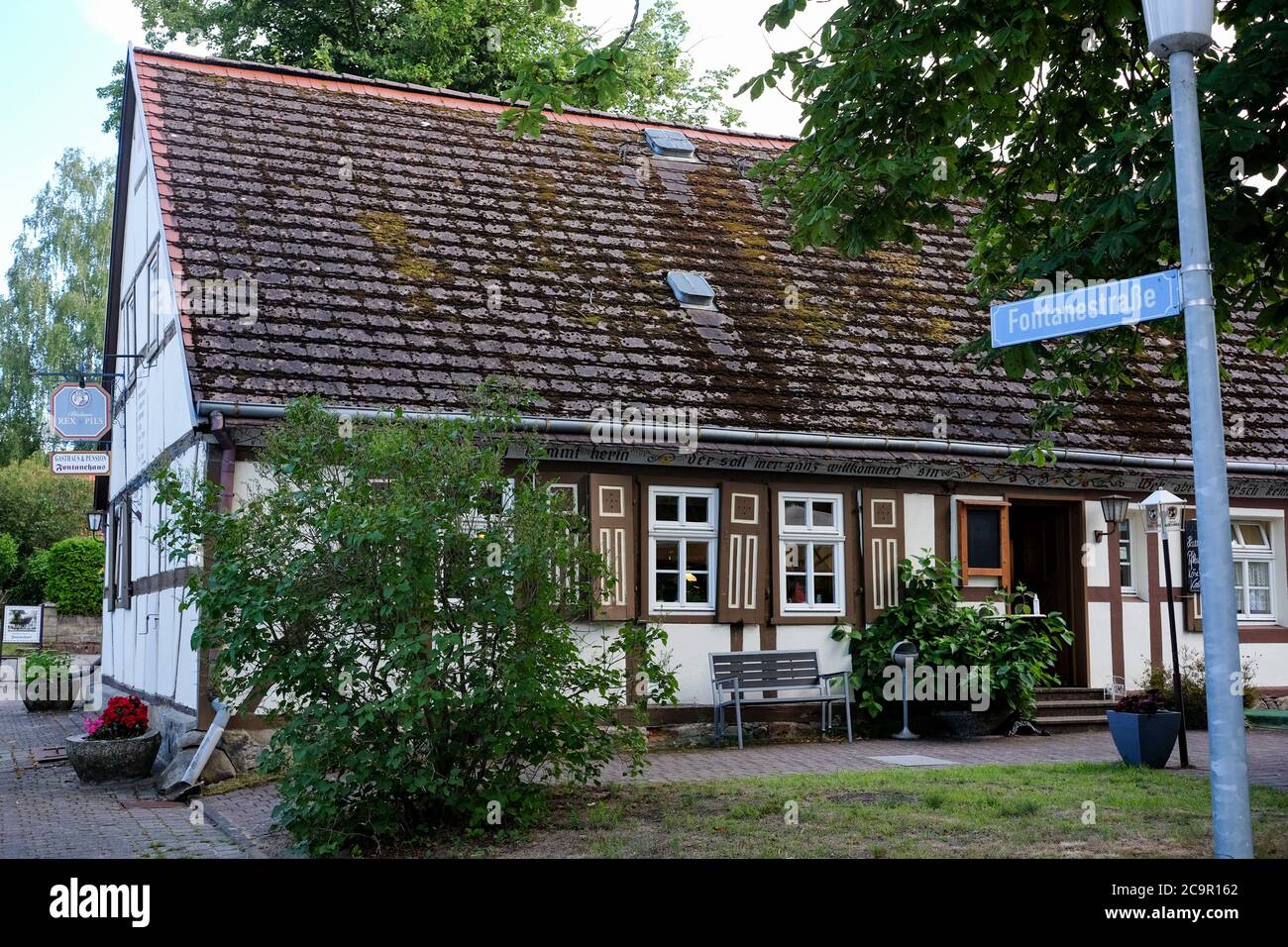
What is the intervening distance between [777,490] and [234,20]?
16966mm

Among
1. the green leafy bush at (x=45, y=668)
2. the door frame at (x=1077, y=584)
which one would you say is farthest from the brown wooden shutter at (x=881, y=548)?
the green leafy bush at (x=45, y=668)

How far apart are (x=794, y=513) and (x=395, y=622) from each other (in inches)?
247

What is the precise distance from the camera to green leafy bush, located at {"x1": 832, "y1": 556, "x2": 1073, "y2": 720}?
13031mm

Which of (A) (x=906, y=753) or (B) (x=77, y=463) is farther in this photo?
(B) (x=77, y=463)

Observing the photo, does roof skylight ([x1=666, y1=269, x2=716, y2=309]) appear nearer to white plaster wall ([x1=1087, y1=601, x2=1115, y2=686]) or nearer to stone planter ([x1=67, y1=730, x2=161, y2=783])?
white plaster wall ([x1=1087, y1=601, x2=1115, y2=686])

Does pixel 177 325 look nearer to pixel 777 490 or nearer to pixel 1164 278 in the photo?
pixel 777 490

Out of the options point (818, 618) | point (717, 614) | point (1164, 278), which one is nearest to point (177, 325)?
point (717, 614)

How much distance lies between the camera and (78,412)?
16.0 meters

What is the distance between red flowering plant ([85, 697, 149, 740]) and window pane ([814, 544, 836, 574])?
6.55 metres

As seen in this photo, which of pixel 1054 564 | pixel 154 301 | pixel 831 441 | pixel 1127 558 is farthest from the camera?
pixel 1127 558

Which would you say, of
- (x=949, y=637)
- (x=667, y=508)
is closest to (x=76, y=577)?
(x=667, y=508)

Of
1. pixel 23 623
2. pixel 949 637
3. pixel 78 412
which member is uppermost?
pixel 78 412

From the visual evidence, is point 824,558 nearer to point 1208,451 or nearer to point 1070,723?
point 1070,723

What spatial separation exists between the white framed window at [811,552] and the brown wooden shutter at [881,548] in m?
0.24
